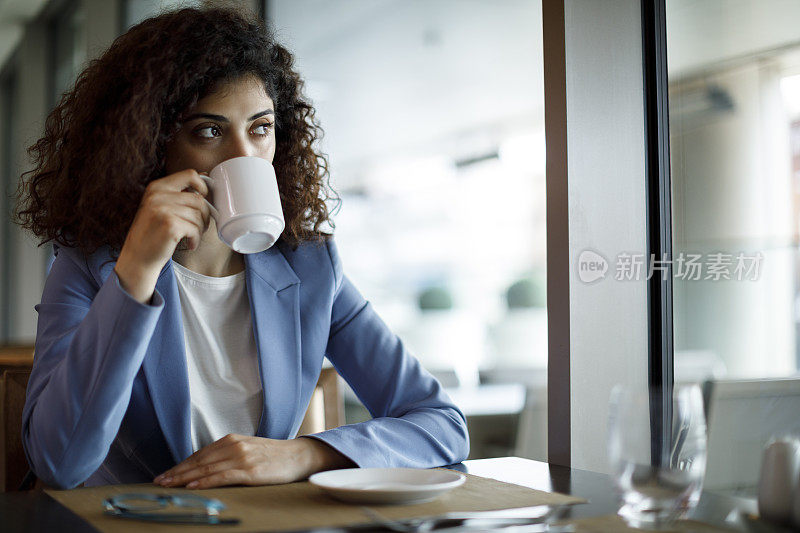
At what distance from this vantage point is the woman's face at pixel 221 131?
1.19 m

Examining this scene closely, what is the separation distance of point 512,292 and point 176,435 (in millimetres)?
6255

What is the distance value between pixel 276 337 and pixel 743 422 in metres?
0.74

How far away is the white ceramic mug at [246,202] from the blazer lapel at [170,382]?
20 centimetres

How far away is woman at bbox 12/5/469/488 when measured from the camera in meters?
0.99

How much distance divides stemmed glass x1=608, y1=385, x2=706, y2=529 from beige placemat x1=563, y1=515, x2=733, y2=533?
0.02 metres

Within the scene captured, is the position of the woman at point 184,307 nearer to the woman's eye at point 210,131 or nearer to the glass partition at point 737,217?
the woman's eye at point 210,131

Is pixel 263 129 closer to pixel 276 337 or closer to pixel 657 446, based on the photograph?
pixel 276 337

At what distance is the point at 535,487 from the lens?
91 cm

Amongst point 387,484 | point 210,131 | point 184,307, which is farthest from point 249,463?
point 210,131

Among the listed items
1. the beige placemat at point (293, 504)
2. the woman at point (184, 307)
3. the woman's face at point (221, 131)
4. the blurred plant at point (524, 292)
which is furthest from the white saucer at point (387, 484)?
the blurred plant at point (524, 292)

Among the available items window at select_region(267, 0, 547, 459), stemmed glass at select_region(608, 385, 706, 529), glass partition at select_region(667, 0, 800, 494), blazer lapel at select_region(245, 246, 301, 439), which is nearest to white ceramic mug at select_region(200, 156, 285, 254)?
blazer lapel at select_region(245, 246, 301, 439)

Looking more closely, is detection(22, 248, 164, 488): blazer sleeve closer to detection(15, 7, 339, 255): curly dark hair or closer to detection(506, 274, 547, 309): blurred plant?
Answer: detection(15, 7, 339, 255): curly dark hair

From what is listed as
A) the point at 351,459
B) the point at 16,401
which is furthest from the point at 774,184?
the point at 16,401

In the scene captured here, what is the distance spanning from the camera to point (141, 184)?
1247mm
